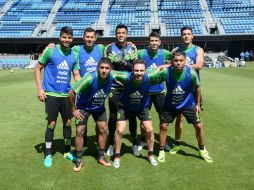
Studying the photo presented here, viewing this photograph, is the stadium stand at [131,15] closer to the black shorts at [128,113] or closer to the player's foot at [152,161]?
the black shorts at [128,113]

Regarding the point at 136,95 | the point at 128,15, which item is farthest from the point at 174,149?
the point at 128,15

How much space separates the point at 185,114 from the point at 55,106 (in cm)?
245

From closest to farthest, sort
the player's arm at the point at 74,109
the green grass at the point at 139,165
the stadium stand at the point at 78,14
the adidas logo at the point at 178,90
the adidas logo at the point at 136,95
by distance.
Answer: the green grass at the point at 139,165
the player's arm at the point at 74,109
the adidas logo at the point at 136,95
the adidas logo at the point at 178,90
the stadium stand at the point at 78,14

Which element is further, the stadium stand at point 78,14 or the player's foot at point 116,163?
the stadium stand at point 78,14

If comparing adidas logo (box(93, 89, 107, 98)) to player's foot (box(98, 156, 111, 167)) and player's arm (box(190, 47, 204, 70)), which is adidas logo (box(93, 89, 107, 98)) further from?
player's arm (box(190, 47, 204, 70))

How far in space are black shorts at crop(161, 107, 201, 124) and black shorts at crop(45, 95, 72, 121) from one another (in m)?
1.82

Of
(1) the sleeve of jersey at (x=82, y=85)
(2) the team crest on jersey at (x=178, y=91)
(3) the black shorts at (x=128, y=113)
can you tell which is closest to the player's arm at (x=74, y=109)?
(1) the sleeve of jersey at (x=82, y=85)

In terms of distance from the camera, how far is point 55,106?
6.09m

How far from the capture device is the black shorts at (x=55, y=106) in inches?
239

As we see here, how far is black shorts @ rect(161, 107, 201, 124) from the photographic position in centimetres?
619

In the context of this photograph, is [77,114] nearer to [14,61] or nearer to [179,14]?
[14,61]

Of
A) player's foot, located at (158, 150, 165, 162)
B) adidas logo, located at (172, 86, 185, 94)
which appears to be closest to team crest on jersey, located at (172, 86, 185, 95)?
adidas logo, located at (172, 86, 185, 94)

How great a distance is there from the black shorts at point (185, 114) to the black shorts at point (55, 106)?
1823mm

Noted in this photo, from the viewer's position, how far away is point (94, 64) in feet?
21.5
